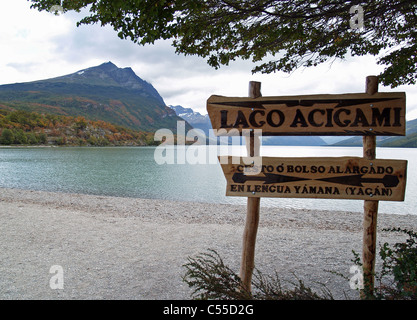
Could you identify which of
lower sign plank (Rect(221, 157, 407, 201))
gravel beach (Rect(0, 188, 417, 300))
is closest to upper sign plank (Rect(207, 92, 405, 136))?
lower sign plank (Rect(221, 157, 407, 201))

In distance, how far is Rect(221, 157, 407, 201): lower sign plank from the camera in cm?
341

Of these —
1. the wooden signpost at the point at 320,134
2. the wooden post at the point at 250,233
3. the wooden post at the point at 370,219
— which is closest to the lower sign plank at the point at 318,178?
the wooden signpost at the point at 320,134

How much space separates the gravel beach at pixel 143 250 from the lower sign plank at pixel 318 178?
4.05ft

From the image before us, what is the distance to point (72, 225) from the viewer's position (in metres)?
8.56

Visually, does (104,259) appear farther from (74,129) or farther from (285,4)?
(74,129)

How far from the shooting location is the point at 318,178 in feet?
11.5

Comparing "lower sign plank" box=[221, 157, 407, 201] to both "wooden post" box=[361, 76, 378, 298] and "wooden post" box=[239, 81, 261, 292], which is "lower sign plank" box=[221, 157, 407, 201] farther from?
"wooden post" box=[239, 81, 261, 292]

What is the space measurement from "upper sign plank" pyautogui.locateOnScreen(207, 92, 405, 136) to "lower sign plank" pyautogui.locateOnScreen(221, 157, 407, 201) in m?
0.36

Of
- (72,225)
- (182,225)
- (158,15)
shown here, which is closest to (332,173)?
(158,15)

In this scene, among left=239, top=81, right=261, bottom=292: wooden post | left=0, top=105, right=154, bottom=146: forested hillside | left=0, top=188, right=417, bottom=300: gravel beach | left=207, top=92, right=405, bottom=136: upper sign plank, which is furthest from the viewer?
left=0, top=105, right=154, bottom=146: forested hillside

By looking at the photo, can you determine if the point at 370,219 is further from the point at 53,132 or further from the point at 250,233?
the point at 53,132

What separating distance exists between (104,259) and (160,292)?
6.42ft

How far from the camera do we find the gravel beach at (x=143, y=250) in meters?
4.52

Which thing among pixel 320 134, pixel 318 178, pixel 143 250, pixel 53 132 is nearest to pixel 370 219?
pixel 318 178
